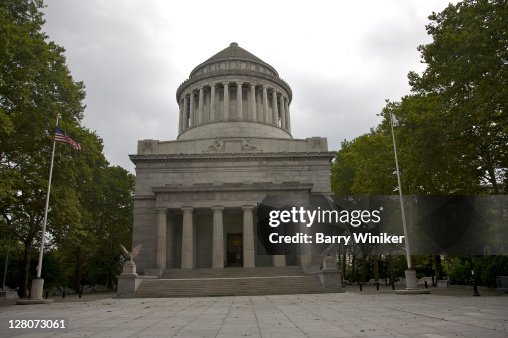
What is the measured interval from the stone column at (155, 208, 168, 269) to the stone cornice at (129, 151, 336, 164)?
7906mm

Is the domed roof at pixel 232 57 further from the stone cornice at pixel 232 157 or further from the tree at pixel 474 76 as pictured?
the tree at pixel 474 76

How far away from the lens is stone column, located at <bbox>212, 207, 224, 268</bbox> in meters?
34.7

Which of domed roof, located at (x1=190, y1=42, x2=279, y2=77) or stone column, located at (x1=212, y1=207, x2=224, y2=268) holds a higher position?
domed roof, located at (x1=190, y1=42, x2=279, y2=77)

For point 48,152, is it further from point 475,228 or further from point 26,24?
point 475,228

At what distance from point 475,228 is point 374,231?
1414 cm

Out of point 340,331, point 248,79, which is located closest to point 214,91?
point 248,79

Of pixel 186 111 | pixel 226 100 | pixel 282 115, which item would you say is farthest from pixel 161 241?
pixel 282 115

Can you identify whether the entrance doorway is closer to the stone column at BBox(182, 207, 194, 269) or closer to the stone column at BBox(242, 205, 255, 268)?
the stone column at BBox(242, 205, 255, 268)

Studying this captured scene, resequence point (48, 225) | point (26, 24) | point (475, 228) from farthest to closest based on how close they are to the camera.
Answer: point (48, 225)
point (475, 228)
point (26, 24)

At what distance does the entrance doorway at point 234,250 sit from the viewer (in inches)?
1603

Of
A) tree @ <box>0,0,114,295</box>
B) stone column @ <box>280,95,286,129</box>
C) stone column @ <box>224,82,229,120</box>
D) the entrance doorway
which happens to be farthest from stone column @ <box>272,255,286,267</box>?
stone column @ <box>280,95,286,129</box>

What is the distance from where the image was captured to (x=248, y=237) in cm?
3538

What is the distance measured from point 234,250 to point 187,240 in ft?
23.9

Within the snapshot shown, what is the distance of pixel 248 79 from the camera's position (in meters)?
55.9
